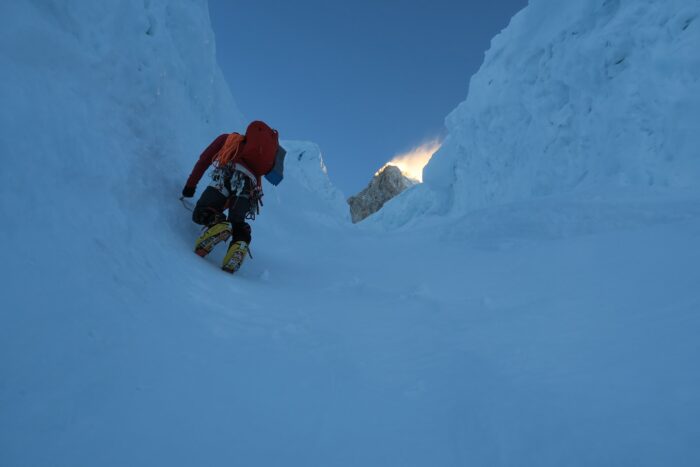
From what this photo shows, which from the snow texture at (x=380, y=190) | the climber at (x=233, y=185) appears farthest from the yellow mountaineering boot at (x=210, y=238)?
the snow texture at (x=380, y=190)

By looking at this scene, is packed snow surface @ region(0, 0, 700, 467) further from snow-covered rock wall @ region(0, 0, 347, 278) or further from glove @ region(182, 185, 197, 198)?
glove @ region(182, 185, 197, 198)

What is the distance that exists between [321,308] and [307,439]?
1.42 meters

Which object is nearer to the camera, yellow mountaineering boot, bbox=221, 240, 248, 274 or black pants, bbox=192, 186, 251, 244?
yellow mountaineering boot, bbox=221, 240, 248, 274

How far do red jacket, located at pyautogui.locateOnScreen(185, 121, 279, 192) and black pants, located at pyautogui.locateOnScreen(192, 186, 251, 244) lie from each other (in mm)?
267

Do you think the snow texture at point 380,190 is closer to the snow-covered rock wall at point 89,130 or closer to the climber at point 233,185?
the snow-covered rock wall at point 89,130

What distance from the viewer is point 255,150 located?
11.9 ft

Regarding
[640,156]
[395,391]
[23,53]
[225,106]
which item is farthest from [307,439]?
[225,106]

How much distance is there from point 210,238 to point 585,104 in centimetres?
861

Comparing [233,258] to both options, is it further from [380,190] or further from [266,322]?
[380,190]

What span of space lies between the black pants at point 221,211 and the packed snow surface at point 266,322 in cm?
15

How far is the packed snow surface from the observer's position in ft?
3.61

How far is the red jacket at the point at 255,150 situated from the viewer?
3.58 m

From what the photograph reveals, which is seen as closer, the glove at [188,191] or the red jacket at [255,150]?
the glove at [188,191]

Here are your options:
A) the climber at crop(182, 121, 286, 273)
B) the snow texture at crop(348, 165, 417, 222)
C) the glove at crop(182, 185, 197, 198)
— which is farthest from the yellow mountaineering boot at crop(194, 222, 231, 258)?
the snow texture at crop(348, 165, 417, 222)
